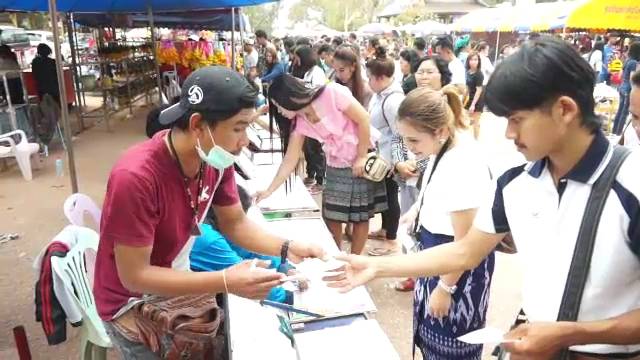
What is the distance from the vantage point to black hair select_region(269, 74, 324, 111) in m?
2.80

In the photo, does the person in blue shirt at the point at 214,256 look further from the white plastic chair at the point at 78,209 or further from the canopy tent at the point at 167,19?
the canopy tent at the point at 167,19

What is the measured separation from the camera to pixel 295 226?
2.65m

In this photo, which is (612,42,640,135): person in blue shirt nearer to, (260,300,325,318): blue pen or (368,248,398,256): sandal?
(368,248,398,256): sandal

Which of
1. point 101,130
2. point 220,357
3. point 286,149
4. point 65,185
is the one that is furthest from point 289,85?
point 101,130

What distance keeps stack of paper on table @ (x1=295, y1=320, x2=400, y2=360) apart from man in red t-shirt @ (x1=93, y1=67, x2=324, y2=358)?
14.0 inches

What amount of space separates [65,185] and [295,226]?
4.29 metres

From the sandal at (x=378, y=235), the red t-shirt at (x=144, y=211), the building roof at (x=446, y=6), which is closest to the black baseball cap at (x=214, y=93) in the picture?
the red t-shirt at (x=144, y=211)

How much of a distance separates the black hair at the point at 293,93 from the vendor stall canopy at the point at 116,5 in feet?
15.8

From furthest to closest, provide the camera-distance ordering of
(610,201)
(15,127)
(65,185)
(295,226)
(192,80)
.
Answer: (15,127) → (65,185) → (295,226) → (192,80) → (610,201)

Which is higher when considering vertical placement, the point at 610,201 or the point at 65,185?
the point at 610,201

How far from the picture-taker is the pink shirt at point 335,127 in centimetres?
282

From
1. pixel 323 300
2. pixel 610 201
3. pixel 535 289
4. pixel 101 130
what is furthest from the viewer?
pixel 101 130

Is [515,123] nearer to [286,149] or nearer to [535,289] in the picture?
[535,289]

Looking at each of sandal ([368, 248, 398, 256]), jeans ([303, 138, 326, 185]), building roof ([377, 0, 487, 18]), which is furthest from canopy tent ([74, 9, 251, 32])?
building roof ([377, 0, 487, 18])
